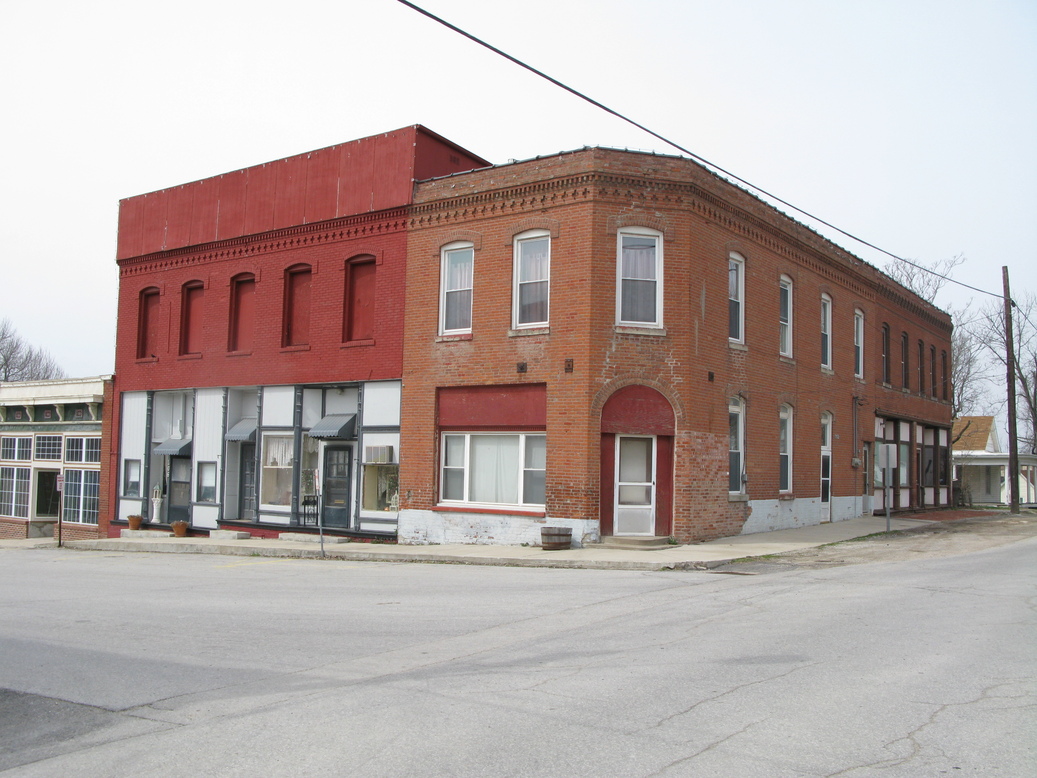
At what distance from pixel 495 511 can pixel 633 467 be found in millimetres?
3138

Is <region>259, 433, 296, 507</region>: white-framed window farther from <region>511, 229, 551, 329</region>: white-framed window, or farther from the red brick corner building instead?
<region>511, 229, 551, 329</region>: white-framed window

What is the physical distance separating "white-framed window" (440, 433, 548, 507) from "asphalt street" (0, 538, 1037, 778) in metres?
6.00

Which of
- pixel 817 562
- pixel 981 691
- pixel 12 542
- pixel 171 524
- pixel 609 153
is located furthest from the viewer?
pixel 12 542

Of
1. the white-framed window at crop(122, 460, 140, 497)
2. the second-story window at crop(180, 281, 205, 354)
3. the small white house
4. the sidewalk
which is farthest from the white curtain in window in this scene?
the small white house

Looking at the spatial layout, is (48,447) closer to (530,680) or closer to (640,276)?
(640,276)

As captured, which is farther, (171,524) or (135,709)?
(171,524)

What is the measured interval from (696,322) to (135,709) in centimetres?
1481

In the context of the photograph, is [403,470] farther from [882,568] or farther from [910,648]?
[910,648]

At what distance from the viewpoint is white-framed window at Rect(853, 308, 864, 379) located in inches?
1101

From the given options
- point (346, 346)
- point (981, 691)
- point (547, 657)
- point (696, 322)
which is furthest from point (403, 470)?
point (981, 691)

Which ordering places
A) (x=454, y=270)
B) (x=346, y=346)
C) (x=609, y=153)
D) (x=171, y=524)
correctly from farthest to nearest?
1. (x=171, y=524)
2. (x=346, y=346)
3. (x=454, y=270)
4. (x=609, y=153)

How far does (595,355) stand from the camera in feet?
62.3

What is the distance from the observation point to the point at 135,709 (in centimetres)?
705

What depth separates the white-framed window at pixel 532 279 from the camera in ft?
65.2
